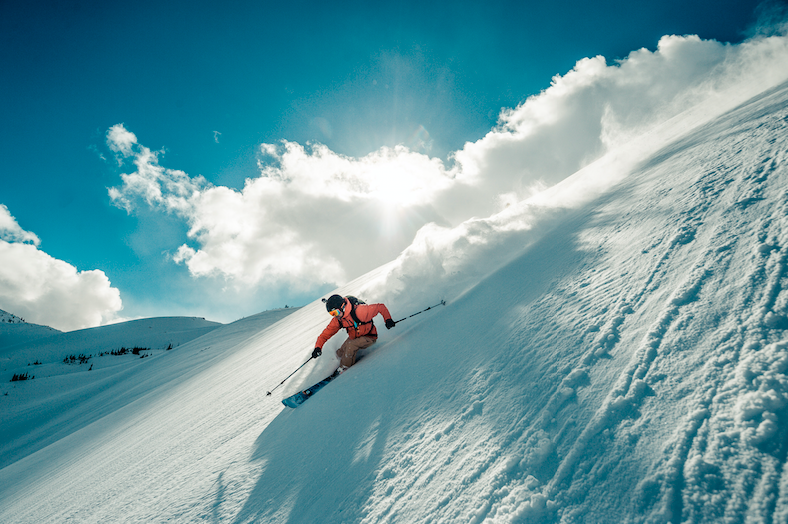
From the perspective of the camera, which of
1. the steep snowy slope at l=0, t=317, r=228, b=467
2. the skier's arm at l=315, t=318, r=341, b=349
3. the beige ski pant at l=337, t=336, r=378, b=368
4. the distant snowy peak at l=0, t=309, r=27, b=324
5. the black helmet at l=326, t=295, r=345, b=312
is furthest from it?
the distant snowy peak at l=0, t=309, r=27, b=324

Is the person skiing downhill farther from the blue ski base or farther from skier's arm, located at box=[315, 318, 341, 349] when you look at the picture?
the blue ski base

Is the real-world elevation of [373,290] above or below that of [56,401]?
below

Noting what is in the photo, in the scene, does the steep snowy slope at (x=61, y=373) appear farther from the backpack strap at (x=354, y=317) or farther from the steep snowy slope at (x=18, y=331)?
the backpack strap at (x=354, y=317)

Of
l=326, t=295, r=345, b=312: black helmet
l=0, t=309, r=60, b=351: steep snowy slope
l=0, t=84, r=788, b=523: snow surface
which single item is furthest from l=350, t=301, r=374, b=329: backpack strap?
l=0, t=309, r=60, b=351: steep snowy slope

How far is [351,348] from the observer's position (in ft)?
15.1

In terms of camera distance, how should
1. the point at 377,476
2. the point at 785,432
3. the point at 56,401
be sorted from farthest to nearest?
the point at 56,401
the point at 377,476
the point at 785,432

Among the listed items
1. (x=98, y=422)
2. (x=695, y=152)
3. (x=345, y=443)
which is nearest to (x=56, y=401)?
(x=98, y=422)

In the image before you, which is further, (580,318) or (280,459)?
(280,459)

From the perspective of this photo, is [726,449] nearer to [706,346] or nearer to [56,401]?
[706,346]

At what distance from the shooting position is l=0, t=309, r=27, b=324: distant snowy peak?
18509mm

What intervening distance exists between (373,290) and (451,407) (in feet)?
16.2

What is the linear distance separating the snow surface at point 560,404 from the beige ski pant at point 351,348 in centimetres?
26

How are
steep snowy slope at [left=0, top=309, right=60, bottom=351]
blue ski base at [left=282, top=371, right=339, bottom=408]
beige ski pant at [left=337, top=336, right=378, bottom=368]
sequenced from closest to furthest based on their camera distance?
blue ski base at [left=282, top=371, right=339, bottom=408] < beige ski pant at [left=337, top=336, right=378, bottom=368] < steep snowy slope at [left=0, top=309, right=60, bottom=351]

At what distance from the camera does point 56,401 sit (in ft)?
31.0
